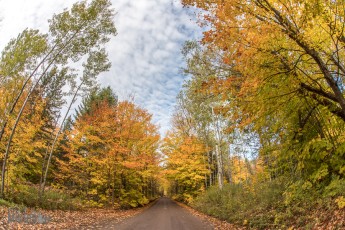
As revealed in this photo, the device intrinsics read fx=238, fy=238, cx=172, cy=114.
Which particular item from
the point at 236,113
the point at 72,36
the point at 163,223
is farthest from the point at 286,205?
the point at 72,36

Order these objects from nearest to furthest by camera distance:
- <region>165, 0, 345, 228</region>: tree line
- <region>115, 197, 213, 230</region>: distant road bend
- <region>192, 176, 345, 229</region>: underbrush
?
<region>165, 0, 345, 228</region>: tree line < <region>192, 176, 345, 229</region>: underbrush < <region>115, 197, 213, 230</region>: distant road bend

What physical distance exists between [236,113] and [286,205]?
4.53 metres

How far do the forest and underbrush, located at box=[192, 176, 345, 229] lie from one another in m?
0.05

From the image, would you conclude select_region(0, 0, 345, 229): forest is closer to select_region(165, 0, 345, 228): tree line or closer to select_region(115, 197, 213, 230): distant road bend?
select_region(165, 0, 345, 228): tree line

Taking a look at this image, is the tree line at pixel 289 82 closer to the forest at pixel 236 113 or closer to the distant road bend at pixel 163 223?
the forest at pixel 236 113

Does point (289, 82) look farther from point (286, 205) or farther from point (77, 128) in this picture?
point (77, 128)

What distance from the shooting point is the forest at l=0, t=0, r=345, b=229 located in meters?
5.51

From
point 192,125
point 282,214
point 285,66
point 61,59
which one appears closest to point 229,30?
point 285,66

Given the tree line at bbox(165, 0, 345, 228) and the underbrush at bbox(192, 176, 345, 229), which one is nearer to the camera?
the tree line at bbox(165, 0, 345, 228)

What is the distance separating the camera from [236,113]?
22.2 ft

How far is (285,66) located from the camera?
580 centimetres

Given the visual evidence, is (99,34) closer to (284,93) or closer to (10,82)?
(10,82)

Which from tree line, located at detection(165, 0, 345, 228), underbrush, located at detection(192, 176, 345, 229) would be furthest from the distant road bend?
tree line, located at detection(165, 0, 345, 228)

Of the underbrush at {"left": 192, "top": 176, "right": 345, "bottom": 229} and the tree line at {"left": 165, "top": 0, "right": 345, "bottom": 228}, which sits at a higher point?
the tree line at {"left": 165, "top": 0, "right": 345, "bottom": 228}
